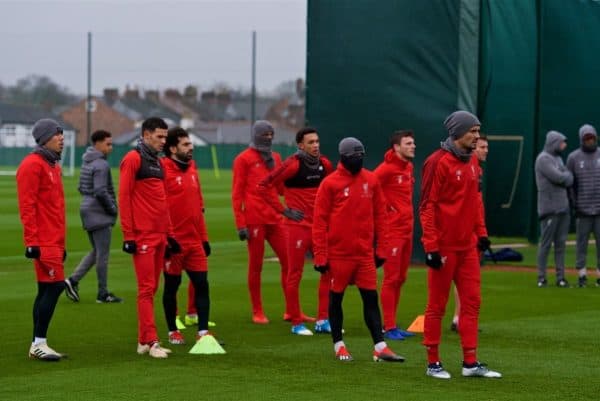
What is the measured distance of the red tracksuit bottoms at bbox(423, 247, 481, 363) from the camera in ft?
33.6

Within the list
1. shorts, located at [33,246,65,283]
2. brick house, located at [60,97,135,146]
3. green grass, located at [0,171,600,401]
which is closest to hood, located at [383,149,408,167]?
green grass, located at [0,171,600,401]

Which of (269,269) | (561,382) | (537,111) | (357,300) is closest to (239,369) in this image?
(561,382)

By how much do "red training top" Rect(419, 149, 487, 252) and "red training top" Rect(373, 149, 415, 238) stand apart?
2.65m

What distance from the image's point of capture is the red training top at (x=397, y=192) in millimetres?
13102

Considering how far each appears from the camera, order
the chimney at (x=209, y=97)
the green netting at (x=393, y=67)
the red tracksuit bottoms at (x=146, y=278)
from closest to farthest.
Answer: the red tracksuit bottoms at (x=146, y=278), the green netting at (x=393, y=67), the chimney at (x=209, y=97)

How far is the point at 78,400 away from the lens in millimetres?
9266

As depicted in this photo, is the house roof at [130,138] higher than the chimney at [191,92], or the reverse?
the chimney at [191,92]

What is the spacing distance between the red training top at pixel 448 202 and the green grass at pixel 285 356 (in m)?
1.11

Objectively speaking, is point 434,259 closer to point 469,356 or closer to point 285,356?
point 469,356

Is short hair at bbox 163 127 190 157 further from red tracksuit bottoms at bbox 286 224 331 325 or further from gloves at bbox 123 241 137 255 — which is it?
red tracksuit bottoms at bbox 286 224 331 325

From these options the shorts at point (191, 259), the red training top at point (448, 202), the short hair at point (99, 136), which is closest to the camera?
the red training top at point (448, 202)

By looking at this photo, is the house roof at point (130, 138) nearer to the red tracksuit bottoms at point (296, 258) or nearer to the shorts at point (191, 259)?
the red tracksuit bottoms at point (296, 258)

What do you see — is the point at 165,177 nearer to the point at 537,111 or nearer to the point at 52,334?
the point at 52,334

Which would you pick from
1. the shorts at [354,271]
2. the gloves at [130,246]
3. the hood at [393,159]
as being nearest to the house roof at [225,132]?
the hood at [393,159]
